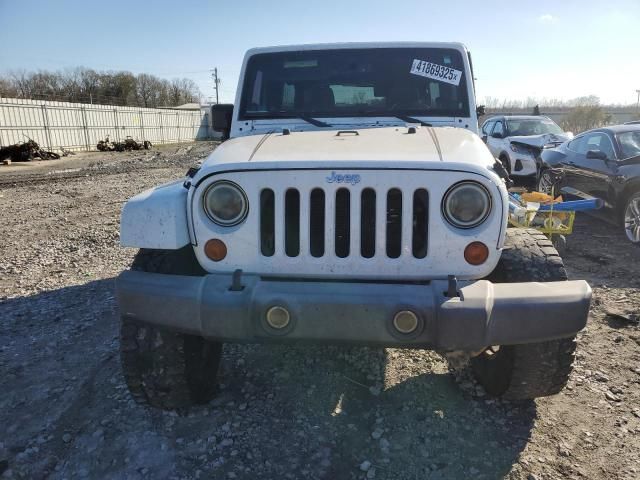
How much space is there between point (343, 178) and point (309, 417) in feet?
4.72

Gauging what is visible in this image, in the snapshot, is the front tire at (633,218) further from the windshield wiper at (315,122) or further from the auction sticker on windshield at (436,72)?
the windshield wiper at (315,122)

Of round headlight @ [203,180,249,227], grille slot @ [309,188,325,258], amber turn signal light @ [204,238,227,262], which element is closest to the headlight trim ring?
grille slot @ [309,188,325,258]

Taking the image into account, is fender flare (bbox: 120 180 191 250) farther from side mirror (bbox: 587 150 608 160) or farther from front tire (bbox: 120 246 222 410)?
side mirror (bbox: 587 150 608 160)

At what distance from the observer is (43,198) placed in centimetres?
1061

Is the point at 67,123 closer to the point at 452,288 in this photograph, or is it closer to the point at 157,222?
the point at 157,222

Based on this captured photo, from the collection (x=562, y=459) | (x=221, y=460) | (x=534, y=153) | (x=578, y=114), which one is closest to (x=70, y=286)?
(x=221, y=460)

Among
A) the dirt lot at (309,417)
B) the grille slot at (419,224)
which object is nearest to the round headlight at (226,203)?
the grille slot at (419,224)

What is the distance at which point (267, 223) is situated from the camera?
2.54 meters

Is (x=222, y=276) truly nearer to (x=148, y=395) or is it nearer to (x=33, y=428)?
(x=148, y=395)

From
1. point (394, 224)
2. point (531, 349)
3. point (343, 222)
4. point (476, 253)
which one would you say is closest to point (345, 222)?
point (343, 222)

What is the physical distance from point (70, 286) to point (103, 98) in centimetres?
4804

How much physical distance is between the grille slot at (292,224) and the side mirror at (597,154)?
246 inches

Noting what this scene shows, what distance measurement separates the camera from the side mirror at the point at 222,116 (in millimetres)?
4031

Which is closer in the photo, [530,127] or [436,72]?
[436,72]
